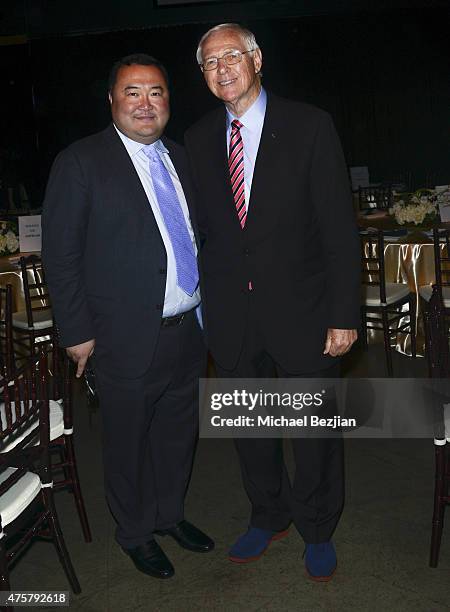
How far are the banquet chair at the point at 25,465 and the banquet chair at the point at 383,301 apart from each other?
2.72 m

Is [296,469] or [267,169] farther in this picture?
[296,469]

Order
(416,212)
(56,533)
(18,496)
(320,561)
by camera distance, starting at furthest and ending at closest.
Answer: (416,212) < (320,561) < (56,533) < (18,496)

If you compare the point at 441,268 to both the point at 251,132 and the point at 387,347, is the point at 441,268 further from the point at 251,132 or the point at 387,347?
the point at 251,132

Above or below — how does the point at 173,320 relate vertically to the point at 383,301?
above

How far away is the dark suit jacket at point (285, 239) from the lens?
237 centimetres

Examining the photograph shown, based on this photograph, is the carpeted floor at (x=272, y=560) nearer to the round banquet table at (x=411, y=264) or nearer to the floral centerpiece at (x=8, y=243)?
the round banquet table at (x=411, y=264)

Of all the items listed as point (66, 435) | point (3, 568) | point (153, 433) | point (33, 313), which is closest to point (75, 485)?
point (66, 435)

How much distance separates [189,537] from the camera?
113 inches

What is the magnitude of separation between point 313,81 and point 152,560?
10.6 meters

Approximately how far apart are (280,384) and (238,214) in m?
0.58

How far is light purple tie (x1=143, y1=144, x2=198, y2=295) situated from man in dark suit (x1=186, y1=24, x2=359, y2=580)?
7cm

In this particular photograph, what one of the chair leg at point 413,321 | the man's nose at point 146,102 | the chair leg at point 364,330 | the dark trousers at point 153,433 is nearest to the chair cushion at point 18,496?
the dark trousers at point 153,433

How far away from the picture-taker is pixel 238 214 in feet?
8.07

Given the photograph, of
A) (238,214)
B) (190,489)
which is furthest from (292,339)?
(190,489)
